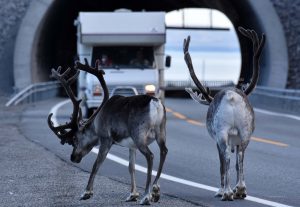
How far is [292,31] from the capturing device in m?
36.8

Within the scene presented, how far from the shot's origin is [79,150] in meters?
10.5

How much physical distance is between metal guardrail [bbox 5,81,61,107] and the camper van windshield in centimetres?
764

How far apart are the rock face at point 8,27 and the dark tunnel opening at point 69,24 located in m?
1.41

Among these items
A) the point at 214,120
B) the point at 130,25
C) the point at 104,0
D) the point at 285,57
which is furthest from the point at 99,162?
the point at 104,0

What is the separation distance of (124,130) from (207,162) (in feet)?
16.2

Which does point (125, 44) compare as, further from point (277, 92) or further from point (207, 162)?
point (207, 162)

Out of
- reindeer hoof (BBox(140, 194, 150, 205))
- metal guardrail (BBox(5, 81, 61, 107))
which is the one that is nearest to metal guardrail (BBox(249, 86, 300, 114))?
metal guardrail (BBox(5, 81, 61, 107))

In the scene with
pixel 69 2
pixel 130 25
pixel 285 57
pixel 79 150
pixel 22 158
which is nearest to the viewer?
pixel 79 150

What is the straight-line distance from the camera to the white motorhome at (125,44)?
2436cm

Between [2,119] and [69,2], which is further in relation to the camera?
[69,2]

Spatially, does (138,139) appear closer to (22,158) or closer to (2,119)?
(22,158)

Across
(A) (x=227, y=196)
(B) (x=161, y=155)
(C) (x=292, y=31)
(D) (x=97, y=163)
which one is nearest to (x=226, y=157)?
(A) (x=227, y=196)

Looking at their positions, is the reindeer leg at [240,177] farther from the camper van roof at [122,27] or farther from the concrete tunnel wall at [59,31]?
the concrete tunnel wall at [59,31]

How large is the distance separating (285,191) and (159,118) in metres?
2.27
